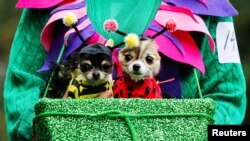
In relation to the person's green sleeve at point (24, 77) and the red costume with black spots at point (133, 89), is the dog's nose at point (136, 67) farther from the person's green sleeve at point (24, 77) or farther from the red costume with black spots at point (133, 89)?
the person's green sleeve at point (24, 77)

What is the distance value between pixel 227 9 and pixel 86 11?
409 millimetres

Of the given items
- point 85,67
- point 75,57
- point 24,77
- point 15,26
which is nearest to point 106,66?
point 85,67

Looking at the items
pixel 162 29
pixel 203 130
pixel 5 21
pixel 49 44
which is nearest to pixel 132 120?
pixel 203 130

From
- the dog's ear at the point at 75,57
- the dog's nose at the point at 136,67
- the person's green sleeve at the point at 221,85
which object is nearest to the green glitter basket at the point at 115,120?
the dog's nose at the point at 136,67

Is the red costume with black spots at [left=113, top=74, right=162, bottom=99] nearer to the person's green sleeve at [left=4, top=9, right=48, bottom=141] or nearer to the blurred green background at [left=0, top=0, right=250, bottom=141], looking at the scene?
the person's green sleeve at [left=4, top=9, right=48, bottom=141]

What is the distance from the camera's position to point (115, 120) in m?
2.81

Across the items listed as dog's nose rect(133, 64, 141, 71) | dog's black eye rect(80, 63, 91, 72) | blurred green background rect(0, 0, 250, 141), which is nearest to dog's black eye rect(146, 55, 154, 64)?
dog's nose rect(133, 64, 141, 71)

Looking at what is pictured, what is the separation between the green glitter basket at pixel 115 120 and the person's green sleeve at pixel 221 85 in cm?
44

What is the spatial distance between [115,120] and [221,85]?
636 millimetres

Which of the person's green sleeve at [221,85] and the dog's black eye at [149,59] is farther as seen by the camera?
the person's green sleeve at [221,85]

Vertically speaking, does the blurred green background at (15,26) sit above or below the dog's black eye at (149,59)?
above

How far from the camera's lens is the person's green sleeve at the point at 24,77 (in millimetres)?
3215

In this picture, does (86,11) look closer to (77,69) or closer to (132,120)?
(77,69)

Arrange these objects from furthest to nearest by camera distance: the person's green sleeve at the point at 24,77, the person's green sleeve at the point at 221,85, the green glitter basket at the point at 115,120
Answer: the person's green sleeve at the point at 221,85 → the person's green sleeve at the point at 24,77 → the green glitter basket at the point at 115,120
